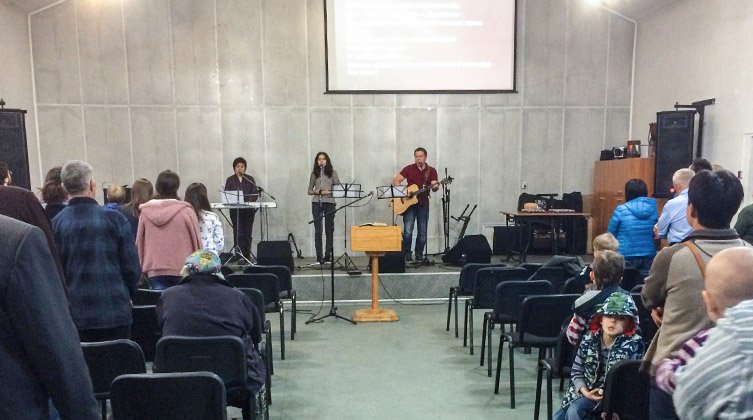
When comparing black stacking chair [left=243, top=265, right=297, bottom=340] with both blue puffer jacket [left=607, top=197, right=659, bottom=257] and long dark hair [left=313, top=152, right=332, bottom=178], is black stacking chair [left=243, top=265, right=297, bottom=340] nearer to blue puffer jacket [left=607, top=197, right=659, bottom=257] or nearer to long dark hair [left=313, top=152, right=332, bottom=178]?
long dark hair [left=313, top=152, right=332, bottom=178]

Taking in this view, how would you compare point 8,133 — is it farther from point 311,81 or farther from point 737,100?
point 737,100

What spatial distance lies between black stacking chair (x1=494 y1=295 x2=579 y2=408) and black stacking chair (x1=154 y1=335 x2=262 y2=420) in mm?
1813

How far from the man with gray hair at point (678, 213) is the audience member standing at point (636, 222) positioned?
25 cm

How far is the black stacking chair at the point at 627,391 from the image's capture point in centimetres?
194

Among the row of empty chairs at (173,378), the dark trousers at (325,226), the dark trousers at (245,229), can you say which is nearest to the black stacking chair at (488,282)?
the row of empty chairs at (173,378)

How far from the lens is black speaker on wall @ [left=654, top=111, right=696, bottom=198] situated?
6.32 meters

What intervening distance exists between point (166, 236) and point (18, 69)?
5.74m

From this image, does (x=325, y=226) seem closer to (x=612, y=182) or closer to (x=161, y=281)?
(x=161, y=281)

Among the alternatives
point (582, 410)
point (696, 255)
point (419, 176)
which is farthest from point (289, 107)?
point (696, 255)

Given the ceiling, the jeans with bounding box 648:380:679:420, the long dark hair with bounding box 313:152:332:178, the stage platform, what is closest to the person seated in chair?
the jeans with bounding box 648:380:679:420

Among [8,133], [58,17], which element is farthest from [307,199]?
[58,17]

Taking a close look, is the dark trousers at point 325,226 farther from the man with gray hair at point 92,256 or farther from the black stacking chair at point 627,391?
the black stacking chair at point 627,391

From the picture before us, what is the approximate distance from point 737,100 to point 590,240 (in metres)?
2.91

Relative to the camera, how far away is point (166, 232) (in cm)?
335
